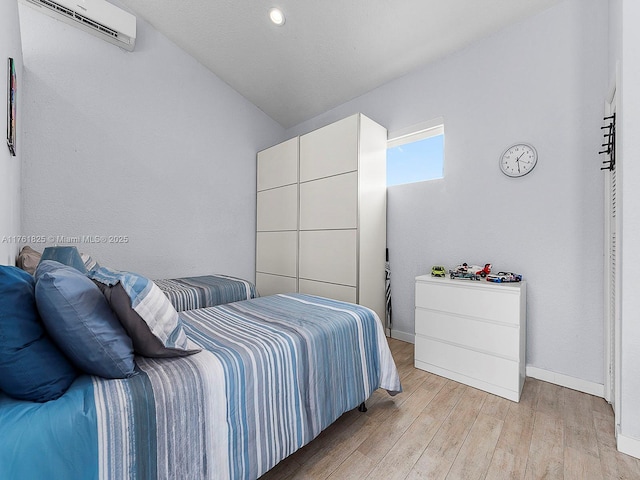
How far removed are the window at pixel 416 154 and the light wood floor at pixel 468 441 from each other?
198 centimetres

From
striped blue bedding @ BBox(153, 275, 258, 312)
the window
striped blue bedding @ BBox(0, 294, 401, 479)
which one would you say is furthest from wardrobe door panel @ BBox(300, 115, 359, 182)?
striped blue bedding @ BBox(0, 294, 401, 479)

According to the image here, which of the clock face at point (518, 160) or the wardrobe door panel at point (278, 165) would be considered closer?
the clock face at point (518, 160)

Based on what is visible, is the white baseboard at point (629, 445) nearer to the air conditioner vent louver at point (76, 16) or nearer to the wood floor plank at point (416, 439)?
the wood floor plank at point (416, 439)

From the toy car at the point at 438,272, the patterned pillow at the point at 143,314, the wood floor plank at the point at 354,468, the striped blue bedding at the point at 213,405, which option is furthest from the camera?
the toy car at the point at 438,272

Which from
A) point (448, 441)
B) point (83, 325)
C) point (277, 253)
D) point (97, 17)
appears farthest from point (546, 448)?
point (97, 17)

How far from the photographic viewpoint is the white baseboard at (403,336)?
303 centimetres

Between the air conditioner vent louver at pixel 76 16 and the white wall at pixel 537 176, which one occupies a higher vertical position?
the air conditioner vent louver at pixel 76 16

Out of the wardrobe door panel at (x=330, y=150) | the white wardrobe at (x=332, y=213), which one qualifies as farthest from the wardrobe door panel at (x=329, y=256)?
the wardrobe door panel at (x=330, y=150)

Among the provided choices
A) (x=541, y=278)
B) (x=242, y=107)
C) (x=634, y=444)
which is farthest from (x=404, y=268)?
(x=242, y=107)

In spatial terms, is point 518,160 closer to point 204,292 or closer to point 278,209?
point 278,209

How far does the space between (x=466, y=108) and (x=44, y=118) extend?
3820 millimetres

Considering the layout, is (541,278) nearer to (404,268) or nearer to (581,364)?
(581,364)

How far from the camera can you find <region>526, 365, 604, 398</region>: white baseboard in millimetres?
2020

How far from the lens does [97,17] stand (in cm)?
270
